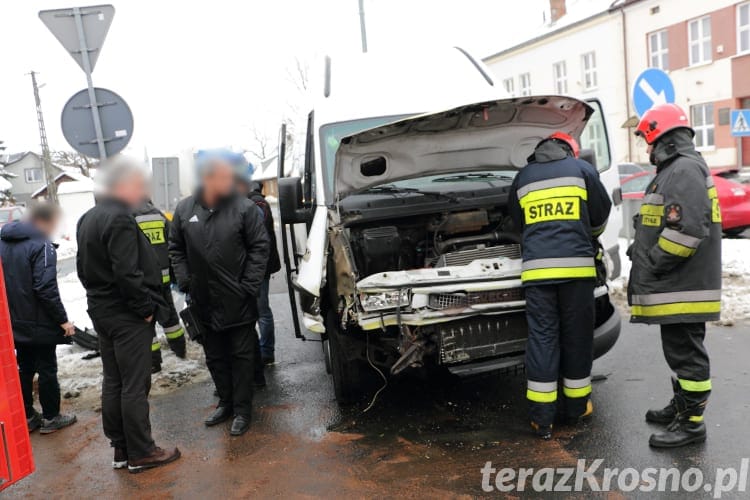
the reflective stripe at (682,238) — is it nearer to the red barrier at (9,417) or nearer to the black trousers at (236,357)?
the black trousers at (236,357)

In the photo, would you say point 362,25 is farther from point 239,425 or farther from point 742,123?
point 239,425

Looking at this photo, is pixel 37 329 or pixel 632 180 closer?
pixel 37 329

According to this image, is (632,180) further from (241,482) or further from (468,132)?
(241,482)

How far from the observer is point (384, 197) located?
16.5 ft

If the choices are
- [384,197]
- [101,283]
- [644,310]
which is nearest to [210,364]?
[101,283]

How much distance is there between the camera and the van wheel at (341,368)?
4504 millimetres

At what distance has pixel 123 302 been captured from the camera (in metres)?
3.97

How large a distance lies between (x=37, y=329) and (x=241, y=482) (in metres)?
2.03

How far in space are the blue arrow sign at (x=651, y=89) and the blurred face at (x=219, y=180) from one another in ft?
18.6

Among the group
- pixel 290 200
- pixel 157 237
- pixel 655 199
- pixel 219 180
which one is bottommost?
pixel 157 237

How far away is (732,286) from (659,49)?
77.4 ft

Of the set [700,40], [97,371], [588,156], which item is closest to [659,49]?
[700,40]

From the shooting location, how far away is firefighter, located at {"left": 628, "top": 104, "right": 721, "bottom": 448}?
3.62m

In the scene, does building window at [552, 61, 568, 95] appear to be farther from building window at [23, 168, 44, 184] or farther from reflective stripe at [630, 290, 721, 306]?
building window at [23, 168, 44, 184]
